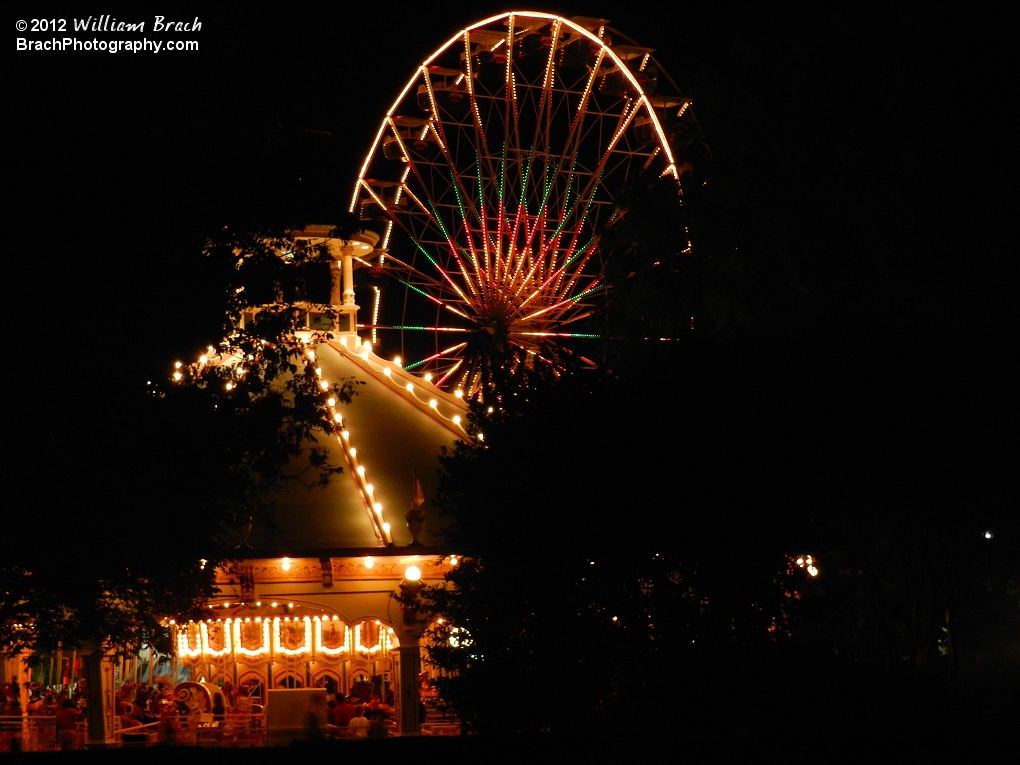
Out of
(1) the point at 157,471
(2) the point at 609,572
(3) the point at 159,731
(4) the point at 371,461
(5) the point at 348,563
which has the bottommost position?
(3) the point at 159,731

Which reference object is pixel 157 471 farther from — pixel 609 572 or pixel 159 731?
pixel 159 731

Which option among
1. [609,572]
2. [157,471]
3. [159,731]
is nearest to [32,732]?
[159,731]

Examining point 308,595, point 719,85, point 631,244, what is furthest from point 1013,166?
point 308,595

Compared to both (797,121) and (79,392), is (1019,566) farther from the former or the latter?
(79,392)

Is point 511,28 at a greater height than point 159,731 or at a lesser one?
greater

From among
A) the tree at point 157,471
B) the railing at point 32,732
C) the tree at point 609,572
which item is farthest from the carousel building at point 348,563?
the tree at point 609,572

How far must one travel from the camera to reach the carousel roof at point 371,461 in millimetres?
18547

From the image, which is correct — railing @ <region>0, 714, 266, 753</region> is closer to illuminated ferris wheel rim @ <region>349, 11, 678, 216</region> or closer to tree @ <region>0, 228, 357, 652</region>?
tree @ <region>0, 228, 357, 652</region>

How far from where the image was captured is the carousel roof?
1855cm

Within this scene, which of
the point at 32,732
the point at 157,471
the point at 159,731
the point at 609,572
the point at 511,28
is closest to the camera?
the point at 157,471

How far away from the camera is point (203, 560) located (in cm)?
1474

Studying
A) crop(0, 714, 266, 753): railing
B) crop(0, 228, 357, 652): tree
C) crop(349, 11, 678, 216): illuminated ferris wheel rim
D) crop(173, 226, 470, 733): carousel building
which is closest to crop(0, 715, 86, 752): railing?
crop(0, 714, 266, 753): railing

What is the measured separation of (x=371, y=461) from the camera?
20766 mm

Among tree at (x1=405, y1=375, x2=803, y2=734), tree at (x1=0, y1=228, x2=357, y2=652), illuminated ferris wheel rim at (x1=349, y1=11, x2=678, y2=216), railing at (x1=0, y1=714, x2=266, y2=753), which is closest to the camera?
tree at (x1=0, y1=228, x2=357, y2=652)
